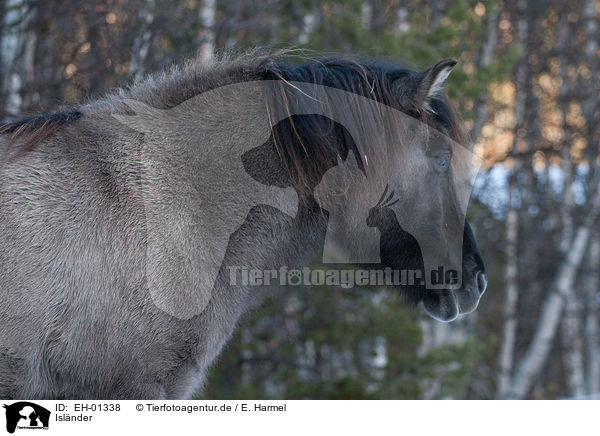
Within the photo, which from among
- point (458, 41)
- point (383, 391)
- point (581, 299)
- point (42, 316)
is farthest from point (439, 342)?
point (42, 316)

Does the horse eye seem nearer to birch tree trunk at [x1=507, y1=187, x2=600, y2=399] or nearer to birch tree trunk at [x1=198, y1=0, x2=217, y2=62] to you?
birch tree trunk at [x1=198, y1=0, x2=217, y2=62]

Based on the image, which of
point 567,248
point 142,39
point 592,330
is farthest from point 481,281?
point 592,330

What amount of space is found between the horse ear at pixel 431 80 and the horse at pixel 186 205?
0.03 feet

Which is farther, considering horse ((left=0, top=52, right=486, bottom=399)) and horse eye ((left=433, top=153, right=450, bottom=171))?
horse eye ((left=433, top=153, right=450, bottom=171))

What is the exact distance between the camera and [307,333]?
7434 millimetres

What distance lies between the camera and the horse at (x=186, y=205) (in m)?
2.61

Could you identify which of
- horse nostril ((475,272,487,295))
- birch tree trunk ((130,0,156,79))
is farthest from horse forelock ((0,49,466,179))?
birch tree trunk ((130,0,156,79))

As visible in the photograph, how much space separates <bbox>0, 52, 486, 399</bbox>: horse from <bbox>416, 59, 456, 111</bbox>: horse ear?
1cm

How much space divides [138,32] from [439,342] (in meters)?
5.55

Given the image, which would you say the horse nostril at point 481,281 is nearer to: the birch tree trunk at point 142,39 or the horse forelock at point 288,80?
the horse forelock at point 288,80

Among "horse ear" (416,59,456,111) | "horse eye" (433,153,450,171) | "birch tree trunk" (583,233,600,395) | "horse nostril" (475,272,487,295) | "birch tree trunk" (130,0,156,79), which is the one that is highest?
"birch tree trunk" (130,0,156,79)

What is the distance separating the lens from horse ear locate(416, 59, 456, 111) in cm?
296

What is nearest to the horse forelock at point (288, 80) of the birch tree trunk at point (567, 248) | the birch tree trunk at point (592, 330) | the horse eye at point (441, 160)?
the horse eye at point (441, 160)
